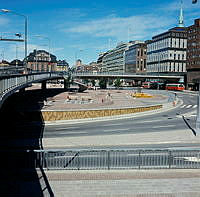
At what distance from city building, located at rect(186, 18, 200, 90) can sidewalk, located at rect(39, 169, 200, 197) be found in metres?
76.4

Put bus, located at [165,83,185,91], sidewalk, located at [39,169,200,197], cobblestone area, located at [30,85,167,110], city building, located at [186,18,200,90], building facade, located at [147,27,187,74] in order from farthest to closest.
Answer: building facade, located at [147,27,187,74] < bus, located at [165,83,185,91] < city building, located at [186,18,200,90] < cobblestone area, located at [30,85,167,110] < sidewalk, located at [39,169,200,197]

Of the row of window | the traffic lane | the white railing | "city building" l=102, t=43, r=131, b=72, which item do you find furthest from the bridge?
"city building" l=102, t=43, r=131, b=72

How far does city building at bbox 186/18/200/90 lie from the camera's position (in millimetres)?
79975

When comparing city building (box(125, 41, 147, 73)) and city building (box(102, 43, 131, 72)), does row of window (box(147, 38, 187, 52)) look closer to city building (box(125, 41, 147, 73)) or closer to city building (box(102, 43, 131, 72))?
city building (box(125, 41, 147, 73))

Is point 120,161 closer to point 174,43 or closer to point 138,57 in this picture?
point 174,43

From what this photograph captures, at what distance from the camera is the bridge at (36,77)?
18.7 m

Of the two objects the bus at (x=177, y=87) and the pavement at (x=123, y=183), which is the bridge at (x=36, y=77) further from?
the pavement at (x=123, y=183)

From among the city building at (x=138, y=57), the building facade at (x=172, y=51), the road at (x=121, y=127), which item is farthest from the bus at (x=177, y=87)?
the road at (x=121, y=127)

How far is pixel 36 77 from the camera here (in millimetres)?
38750

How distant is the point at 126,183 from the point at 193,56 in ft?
266

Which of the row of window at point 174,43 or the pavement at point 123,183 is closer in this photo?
the pavement at point 123,183

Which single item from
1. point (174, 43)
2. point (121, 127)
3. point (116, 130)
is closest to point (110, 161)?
point (116, 130)

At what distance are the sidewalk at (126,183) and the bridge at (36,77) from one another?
8.00 m

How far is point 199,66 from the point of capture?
259 feet
